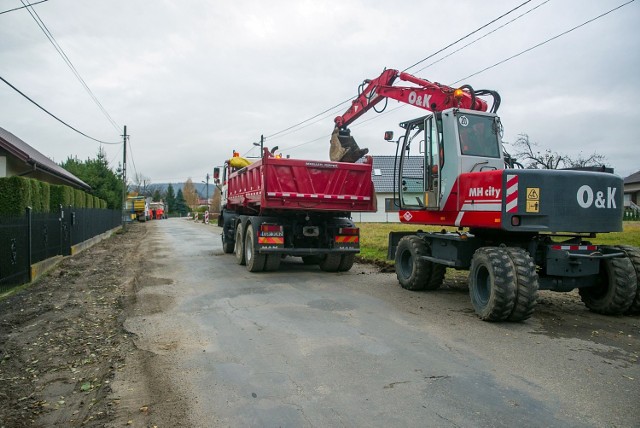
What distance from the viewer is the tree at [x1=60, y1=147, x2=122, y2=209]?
37.7 m

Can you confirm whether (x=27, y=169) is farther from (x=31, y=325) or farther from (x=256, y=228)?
(x=31, y=325)

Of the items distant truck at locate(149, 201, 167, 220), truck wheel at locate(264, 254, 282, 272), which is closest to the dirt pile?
truck wheel at locate(264, 254, 282, 272)

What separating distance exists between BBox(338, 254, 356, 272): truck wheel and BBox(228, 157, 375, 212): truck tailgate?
1.29 m

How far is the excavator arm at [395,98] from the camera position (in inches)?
359

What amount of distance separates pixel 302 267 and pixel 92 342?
7.59 meters

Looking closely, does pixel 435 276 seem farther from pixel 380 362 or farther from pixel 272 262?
pixel 380 362

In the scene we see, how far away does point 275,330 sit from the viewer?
658 cm

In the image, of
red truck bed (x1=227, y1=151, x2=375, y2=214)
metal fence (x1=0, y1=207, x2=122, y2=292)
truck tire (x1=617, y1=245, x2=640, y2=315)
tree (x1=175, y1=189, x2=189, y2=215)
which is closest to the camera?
truck tire (x1=617, y1=245, x2=640, y2=315)

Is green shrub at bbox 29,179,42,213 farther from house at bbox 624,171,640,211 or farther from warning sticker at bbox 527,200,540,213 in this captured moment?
house at bbox 624,171,640,211

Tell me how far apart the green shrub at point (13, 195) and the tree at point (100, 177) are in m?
26.0

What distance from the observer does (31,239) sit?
37.1 feet

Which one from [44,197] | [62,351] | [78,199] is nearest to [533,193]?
[62,351]

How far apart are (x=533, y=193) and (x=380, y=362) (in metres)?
3.43

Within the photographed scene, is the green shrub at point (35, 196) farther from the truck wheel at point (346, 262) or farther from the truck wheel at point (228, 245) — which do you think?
the truck wheel at point (346, 262)
